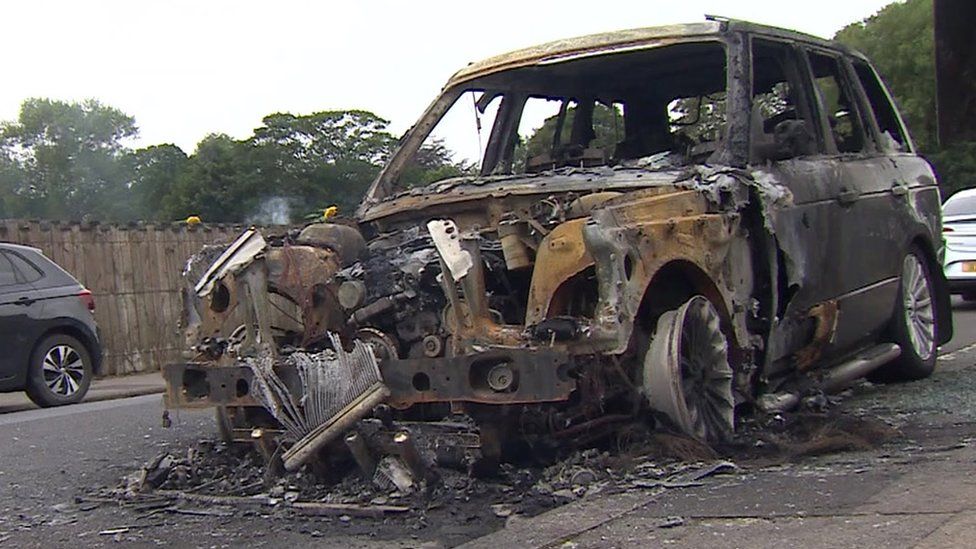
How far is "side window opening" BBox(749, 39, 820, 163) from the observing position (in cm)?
688

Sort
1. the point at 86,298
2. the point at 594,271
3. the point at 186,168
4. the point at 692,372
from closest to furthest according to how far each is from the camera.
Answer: the point at 594,271 → the point at 692,372 → the point at 86,298 → the point at 186,168

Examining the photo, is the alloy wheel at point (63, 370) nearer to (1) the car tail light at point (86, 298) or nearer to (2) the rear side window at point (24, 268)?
(1) the car tail light at point (86, 298)

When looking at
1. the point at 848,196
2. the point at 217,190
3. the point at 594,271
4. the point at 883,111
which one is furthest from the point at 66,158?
the point at 594,271

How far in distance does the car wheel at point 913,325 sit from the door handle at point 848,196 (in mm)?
991

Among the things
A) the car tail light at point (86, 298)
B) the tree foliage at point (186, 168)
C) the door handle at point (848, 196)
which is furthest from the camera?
the tree foliage at point (186, 168)

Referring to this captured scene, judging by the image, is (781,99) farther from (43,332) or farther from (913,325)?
(43,332)

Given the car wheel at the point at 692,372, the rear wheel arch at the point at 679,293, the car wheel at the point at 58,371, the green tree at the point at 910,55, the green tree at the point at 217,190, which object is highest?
the green tree at the point at 910,55

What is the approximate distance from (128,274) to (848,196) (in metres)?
11.3

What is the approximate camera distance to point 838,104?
26.7 feet

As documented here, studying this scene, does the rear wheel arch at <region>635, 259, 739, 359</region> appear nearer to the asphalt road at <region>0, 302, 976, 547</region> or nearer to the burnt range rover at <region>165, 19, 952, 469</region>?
the burnt range rover at <region>165, 19, 952, 469</region>

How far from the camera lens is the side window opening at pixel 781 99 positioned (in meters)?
6.88

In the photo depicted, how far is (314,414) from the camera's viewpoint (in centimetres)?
534

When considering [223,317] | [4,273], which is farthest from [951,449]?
[4,273]

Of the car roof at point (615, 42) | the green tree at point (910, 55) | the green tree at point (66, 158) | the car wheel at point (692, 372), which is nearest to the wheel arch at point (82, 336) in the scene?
the car roof at point (615, 42)
